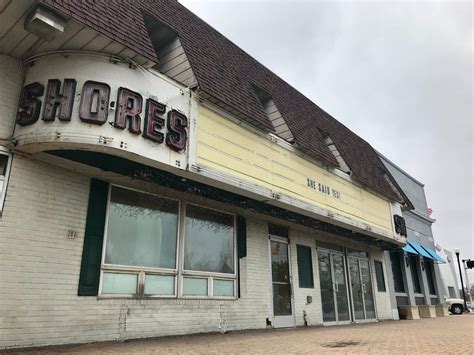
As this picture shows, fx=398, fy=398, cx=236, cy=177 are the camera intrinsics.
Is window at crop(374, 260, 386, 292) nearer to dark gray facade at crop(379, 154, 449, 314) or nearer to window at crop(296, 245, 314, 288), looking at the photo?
dark gray facade at crop(379, 154, 449, 314)

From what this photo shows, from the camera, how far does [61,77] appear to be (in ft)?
21.4

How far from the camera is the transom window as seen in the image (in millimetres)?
7492

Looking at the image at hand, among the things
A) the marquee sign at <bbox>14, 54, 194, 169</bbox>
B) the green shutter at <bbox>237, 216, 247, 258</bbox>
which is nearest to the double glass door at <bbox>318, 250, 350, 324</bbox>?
the green shutter at <bbox>237, 216, 247, 258</bbox>

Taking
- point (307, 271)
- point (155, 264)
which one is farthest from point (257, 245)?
point (155, 264)

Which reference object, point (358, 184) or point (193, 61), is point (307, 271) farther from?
point (193, 61)

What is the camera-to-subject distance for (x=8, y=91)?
22.0 feet

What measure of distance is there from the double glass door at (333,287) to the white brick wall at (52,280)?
234 inches

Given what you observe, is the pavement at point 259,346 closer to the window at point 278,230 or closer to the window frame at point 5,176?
the window frame at point 5,176

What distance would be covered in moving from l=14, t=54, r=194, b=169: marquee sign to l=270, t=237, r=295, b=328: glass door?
16.5 ft

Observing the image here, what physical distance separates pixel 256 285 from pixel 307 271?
8.62ft

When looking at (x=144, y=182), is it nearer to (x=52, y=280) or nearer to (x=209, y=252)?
(x=209, y=252)

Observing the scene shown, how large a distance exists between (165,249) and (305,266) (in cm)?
543

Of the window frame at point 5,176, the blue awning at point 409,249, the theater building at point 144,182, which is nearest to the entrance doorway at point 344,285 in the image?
the theater building at point 144,182

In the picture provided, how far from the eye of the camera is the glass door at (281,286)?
422 inches
